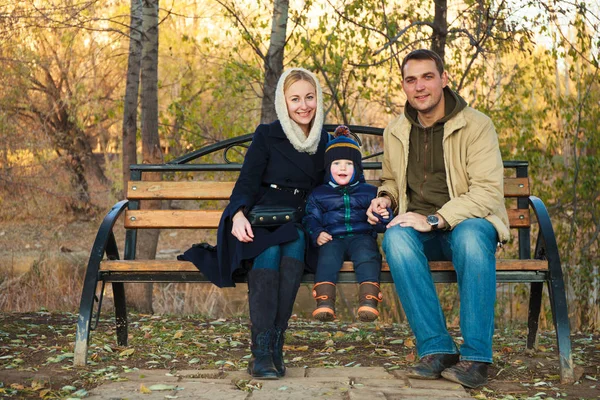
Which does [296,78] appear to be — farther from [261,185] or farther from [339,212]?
[339,212]

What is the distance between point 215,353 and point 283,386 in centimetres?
101

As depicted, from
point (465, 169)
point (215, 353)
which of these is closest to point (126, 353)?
point (215, 353)

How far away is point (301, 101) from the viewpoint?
4320 mm

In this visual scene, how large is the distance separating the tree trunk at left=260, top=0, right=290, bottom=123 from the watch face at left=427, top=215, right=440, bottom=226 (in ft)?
10.4

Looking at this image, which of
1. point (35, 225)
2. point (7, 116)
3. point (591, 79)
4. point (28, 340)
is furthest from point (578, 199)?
point (35, 225)

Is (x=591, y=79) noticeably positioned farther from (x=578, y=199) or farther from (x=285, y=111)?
(x=285, y=111)

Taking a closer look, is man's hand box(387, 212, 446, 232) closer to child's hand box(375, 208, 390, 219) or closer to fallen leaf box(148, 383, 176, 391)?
child's hand box(375, 208, 390, 219)

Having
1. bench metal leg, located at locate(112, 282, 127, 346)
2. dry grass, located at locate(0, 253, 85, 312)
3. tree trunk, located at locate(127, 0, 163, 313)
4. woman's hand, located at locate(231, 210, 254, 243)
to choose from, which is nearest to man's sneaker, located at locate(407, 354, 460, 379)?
woman's hand, located at locate(231, 210, 254, 243)

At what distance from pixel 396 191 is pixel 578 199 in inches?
175

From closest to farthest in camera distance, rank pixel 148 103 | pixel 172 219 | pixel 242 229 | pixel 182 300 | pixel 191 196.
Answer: pixel 242 229
pixel 172 219
pixel 191 196
pixel 148 103
pixel 182 300

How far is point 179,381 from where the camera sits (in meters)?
3.78

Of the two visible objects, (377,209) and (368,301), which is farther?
(377,209)

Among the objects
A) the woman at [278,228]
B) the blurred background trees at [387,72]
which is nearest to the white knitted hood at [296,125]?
the woman at [278,228]

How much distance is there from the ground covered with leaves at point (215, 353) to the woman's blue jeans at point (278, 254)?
619mm
